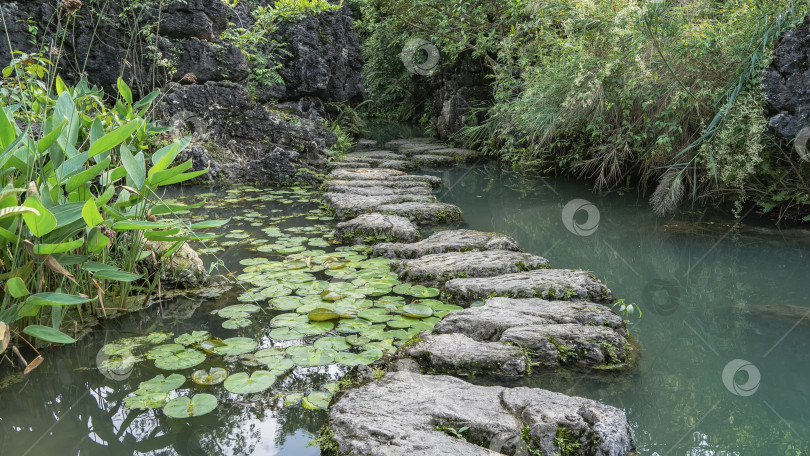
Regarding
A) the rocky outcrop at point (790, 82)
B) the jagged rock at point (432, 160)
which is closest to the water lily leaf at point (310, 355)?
the rocky outcrop at point (790, 82)

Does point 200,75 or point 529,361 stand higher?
point 200,75

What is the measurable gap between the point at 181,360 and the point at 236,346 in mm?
198

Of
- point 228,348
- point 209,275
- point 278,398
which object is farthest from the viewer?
point 209,275

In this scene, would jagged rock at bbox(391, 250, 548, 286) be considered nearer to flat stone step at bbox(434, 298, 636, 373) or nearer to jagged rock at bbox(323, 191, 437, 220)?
flat stone step at bbox(434, 298, 636, 373)

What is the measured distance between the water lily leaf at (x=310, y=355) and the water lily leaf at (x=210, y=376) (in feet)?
0.80

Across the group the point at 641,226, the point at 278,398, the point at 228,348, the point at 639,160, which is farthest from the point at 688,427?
the point at 639,160

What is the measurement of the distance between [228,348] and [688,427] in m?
1.58

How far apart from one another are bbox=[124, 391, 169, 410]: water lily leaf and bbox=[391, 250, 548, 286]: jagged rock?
53.1 inches

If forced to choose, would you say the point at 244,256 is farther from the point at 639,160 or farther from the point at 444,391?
the point at 639,160

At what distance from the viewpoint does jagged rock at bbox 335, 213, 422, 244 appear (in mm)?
3393

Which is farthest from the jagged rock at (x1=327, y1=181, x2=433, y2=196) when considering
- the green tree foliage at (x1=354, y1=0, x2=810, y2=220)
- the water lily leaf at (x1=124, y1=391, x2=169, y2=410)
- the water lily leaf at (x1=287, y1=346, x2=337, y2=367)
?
the water lily leaf at (x1=124, y1=391, x2=169, y2=410)

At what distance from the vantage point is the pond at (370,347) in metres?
1.52

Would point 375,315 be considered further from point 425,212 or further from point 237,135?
point 237,135

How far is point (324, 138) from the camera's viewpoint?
7.30 metres
